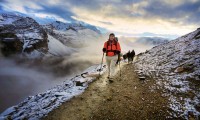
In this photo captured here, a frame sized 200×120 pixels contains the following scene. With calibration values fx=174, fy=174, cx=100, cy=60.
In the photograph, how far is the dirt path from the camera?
30.1ft

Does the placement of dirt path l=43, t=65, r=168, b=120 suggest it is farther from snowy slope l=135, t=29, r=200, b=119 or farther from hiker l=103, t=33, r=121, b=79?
hiker l=103, t=33, r=121, b=79

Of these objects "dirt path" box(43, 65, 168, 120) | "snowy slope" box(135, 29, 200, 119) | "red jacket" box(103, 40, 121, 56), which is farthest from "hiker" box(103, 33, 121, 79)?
"snowy slope" box(135, 29, 200, 119)

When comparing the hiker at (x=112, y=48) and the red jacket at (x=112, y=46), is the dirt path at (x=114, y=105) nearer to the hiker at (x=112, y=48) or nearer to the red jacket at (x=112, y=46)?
the hiker at (x=112, y=48)

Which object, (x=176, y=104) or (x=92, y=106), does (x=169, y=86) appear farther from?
(x=92, y=106)

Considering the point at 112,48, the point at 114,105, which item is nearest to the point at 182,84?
the point at 114,105

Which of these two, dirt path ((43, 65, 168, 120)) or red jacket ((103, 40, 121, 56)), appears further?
red jacket ((103, 40, 121, 56))

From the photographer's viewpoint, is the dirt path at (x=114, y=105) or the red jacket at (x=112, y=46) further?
the red jacket at (x=112, y=46)

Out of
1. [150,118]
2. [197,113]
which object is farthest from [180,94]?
[150,118]

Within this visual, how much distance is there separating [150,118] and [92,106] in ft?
10.8

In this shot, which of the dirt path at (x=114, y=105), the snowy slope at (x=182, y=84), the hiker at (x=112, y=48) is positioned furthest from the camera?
the hiker at (x=112, y=48)

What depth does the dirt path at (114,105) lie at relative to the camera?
9.18 metres

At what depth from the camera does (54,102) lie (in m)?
11.4

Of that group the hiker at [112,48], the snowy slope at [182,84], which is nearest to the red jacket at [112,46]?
the hiker at [112,48]

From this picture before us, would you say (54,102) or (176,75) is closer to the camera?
(54,102)
